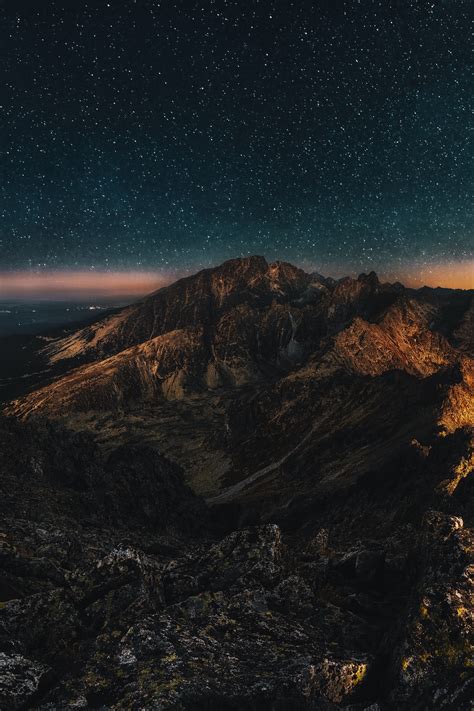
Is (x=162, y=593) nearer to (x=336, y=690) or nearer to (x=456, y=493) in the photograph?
(x=336, y=690)

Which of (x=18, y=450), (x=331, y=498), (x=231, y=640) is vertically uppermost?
(x=231, y=640)

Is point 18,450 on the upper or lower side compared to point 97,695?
lower

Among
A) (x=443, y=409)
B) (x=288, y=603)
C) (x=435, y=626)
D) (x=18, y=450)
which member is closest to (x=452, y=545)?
(x=435, y=626)

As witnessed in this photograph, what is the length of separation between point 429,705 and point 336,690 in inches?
102

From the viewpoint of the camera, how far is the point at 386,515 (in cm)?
11244

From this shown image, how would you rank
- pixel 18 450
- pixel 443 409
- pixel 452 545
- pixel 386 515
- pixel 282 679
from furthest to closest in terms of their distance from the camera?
pixel 443 409
pixel 386 515
pixel 18 450
pixel 452 545
pixel 282 679

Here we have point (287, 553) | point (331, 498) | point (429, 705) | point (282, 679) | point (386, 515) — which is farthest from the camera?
point (331, 498)

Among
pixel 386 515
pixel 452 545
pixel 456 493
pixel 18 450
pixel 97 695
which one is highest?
pixel 452 545

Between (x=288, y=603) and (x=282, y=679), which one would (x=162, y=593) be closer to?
(x=288, y=603)

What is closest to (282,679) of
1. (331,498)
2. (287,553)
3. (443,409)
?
(287,553)

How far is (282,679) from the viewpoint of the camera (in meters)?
12.0

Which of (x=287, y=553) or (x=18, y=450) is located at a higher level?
(x=287, y=553)

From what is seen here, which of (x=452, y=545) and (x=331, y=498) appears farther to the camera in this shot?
(x=331, y=498)

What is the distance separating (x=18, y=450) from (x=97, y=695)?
97702 mm
